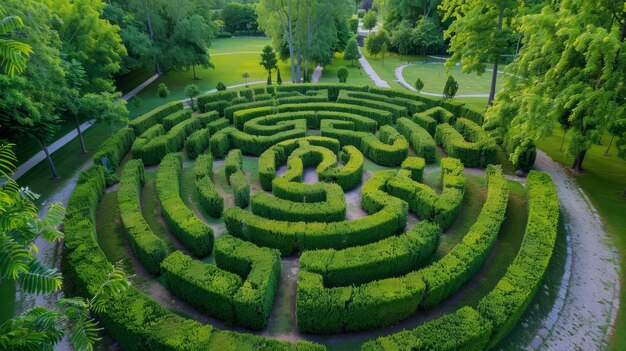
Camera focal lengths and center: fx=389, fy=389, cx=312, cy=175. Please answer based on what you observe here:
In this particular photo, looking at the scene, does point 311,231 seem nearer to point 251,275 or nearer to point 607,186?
point 251,275

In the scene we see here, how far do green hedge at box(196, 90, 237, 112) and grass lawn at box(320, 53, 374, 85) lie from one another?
58.9 ft

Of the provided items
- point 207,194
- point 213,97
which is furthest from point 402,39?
point 207,194

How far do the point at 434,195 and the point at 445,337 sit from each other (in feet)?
33.2

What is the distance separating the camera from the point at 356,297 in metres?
14.0

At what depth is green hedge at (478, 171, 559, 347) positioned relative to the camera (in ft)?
44.1

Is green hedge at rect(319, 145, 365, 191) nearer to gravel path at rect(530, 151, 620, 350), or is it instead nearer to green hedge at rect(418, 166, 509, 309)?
green hedge at rect(418, 166, 509, 309)

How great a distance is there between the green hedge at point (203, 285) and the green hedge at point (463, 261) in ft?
24.1

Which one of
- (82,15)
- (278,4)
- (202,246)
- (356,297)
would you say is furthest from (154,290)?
(278,4)

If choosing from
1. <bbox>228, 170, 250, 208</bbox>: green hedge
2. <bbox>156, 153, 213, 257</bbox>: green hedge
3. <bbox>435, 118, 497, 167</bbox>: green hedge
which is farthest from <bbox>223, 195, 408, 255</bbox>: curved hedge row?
<bbox>435, 118, 497, 167</bbox>: green hedge

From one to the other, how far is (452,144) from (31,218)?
83.5 feet

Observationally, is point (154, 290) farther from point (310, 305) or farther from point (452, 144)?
point (452, 144)

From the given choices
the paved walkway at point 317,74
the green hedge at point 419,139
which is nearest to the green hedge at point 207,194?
the green hedge at point 419,139

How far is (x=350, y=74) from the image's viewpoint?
57219 mm

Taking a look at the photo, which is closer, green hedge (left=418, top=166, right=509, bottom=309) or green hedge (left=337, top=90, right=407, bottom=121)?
green hedge (left=418, top=166, right=509, bottom=309)
